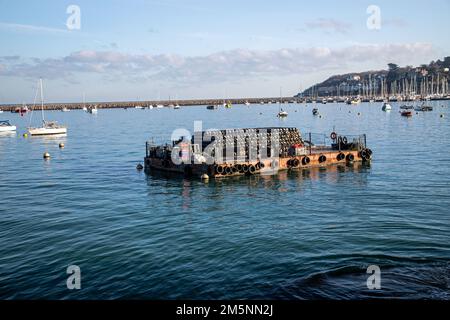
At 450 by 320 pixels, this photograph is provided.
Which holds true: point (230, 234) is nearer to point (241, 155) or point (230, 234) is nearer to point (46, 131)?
point (241, 155)

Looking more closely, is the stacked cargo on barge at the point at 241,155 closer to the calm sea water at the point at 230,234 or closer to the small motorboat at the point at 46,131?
the calm sea water at the point at 230,234

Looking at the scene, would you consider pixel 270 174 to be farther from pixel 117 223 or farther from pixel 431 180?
pixel 117 223

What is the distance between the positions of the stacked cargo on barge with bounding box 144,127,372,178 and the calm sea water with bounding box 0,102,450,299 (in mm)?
1963

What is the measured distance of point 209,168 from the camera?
48.4 metres

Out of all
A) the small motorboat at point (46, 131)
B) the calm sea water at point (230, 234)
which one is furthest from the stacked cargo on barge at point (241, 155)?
the small motorboat at point (46, 131)

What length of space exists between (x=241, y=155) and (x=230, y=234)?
2463 cm

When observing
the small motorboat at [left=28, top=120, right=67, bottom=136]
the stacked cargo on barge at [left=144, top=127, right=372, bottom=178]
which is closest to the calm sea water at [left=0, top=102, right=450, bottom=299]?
the stacked cargo on barge at [left=144, top=127, right=372, bottom=178]

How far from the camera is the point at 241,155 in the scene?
5206 cm

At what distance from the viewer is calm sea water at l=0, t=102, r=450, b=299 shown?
1969 centimetres

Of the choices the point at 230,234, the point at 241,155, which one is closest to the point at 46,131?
the point at 241,155

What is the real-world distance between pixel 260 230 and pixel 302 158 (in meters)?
26.2

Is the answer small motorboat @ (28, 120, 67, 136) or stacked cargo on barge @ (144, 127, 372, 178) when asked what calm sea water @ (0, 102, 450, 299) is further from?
small motorboat @ (28, 120, 67, 136)

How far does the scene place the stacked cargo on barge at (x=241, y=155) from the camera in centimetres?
4950

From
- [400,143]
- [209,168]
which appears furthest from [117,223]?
[400,143]
